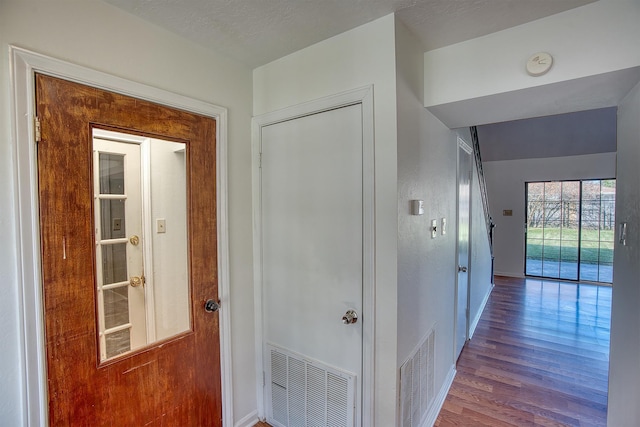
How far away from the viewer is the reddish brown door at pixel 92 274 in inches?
45.6

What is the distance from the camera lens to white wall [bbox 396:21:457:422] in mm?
1455

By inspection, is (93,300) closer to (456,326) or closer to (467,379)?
(456,326)

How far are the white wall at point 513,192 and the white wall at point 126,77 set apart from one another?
5.77m

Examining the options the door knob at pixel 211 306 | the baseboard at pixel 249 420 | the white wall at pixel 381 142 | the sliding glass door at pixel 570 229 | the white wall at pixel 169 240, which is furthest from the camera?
the sliding glass door at pixel 570 229

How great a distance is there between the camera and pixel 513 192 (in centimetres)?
587

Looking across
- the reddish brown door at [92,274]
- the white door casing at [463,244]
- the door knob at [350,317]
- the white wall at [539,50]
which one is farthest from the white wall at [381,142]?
the white door casing at [463,244]

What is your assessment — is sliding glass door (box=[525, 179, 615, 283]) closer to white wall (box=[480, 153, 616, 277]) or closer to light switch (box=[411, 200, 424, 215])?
white wall (box=[480, 153, 616, 277])

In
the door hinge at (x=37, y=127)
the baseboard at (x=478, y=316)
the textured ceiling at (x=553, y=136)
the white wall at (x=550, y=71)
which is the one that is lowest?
the baseboard at (x=478, y=316)

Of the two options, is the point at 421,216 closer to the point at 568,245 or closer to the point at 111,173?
the point at 111,173

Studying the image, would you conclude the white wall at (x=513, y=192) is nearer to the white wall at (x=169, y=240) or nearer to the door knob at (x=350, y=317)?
the door knob at (x=350, y=317)

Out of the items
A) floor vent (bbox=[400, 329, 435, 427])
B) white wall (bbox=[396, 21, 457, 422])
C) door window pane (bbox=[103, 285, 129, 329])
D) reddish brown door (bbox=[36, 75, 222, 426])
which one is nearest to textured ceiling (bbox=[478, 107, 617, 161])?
white wall (bbox=[396, 21, 457, 422])

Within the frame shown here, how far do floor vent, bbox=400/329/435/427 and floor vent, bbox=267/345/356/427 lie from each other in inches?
Answer: 10.6

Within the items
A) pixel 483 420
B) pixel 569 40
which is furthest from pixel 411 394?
pixel 569 40

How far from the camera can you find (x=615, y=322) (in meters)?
1.59
